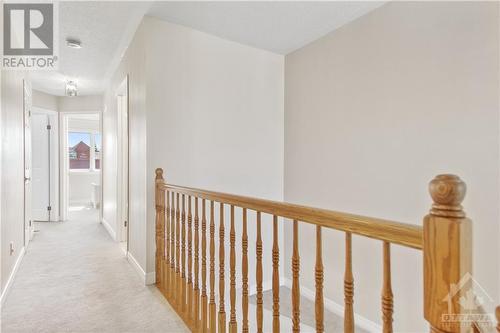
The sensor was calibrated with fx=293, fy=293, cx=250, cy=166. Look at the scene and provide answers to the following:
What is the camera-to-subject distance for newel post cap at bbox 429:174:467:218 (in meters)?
0.66

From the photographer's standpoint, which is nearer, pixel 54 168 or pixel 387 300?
pixel 387 300

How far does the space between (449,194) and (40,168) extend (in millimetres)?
6565

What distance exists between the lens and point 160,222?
2.65 metres

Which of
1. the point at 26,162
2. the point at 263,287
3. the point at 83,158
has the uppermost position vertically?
the point at 83,158

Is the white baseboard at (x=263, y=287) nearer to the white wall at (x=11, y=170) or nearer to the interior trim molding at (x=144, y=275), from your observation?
the interior trim molding at (x=144, y=275)

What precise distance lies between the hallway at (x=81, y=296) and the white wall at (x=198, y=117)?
1.03ft

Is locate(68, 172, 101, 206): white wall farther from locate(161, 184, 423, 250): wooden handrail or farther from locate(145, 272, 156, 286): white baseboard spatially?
locate(161, 184, 423, 250): wooden handrail

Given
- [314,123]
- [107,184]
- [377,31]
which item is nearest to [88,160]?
[107,184]

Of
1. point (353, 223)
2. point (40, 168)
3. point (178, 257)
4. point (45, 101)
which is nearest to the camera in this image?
point (353, 223)

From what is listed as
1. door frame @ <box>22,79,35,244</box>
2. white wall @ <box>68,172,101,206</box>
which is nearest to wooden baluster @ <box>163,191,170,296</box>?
door frame @ <box>22,79,35,244</box>

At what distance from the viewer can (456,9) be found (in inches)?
78.7

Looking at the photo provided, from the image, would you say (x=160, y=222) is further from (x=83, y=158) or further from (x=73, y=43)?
(x=83, y=158)

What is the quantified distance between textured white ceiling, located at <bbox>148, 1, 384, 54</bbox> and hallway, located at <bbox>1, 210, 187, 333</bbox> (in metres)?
2.48

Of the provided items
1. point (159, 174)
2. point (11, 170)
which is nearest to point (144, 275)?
point (159, 174)
